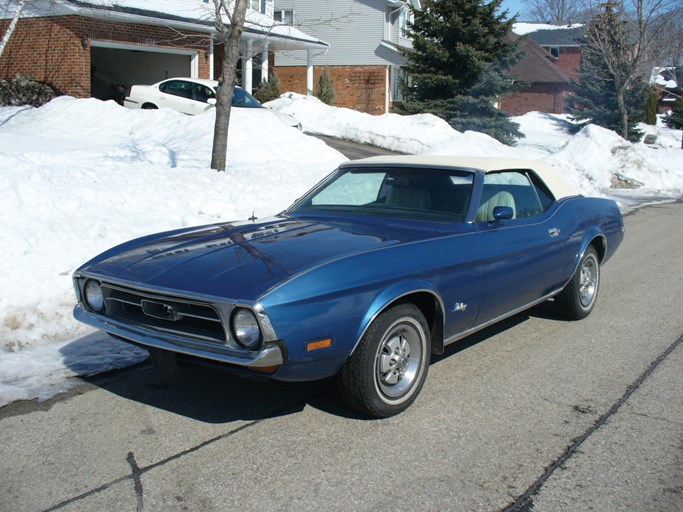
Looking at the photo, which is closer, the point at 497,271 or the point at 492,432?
the point at 492,432

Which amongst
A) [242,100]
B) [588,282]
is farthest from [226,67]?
[242,100]

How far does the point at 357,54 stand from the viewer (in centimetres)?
3703

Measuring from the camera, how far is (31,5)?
65.9 feet

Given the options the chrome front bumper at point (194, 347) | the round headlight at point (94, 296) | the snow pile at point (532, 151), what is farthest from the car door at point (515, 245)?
the snow pile at point (532, 151)

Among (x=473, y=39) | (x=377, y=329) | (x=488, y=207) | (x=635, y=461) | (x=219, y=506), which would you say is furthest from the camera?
(x=473, y=39)

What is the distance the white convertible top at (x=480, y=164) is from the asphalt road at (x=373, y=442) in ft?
4.69

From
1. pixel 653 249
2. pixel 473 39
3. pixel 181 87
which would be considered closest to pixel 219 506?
pixel 653 249

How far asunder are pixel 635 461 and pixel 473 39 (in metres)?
24.2

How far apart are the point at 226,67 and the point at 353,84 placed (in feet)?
89.2

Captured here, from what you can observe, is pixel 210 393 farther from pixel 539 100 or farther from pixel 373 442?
pixel 539 100

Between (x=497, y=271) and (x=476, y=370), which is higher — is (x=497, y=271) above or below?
above

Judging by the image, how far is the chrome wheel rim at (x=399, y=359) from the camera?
4.20 m

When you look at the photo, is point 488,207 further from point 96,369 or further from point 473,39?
point 473,39

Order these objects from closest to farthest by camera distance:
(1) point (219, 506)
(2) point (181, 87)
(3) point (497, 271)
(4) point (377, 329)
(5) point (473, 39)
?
1. (1) point (219, 506)
2. (4) point (377, 329)
3. (3) point (497, 271)
4. (2) point (181, 87)
5. (5) point (473, 39)
